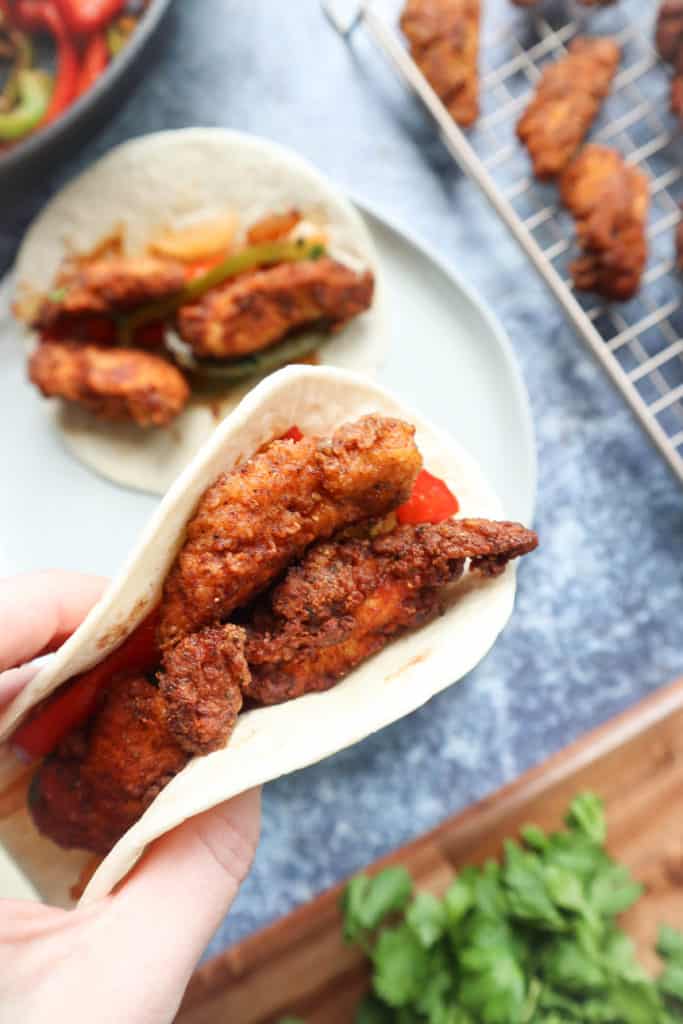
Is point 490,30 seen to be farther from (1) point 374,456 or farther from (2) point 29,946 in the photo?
(2) point 29,946

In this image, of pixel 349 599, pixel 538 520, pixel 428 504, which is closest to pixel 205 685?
pixel 349 599

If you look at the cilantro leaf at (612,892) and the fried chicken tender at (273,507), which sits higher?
the fried chicken tender at (273,507)

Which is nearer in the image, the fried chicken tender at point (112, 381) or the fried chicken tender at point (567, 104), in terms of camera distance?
the fried chicken tender at point (112, 381)

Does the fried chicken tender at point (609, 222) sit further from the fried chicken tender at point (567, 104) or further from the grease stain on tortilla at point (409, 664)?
the grease stain on tortilla at point (409, 664)

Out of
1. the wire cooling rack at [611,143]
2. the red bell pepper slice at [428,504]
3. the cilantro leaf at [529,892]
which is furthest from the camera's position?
the wire cooling rack at [611,143]

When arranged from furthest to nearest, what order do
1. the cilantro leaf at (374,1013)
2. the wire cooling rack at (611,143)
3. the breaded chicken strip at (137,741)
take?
the wire cooling rack at (611,143)
the cilantro leaf at (374,1013)
the breaded chicken strip at (137,741)

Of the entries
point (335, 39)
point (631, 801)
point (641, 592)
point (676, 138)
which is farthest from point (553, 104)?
point (631, 801)

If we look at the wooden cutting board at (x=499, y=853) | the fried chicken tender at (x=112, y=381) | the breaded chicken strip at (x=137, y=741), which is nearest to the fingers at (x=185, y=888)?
the breaded chicken strip at (x=137, y=741)
